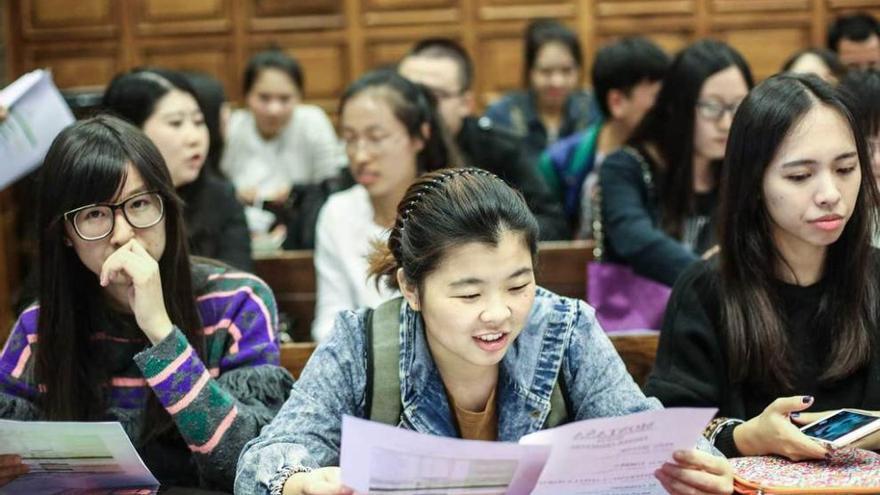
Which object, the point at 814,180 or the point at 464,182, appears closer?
the point at 464,182

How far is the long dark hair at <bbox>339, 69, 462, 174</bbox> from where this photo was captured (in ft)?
12.1

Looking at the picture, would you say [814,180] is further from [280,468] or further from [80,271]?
[80,271]

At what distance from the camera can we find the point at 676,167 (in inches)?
141

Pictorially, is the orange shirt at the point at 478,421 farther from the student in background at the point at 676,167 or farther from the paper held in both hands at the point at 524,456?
the student in background at the point at 676,167

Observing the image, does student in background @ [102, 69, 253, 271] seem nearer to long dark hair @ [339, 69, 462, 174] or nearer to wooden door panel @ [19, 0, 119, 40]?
long dark hair @ [339, 69, 462, 174]

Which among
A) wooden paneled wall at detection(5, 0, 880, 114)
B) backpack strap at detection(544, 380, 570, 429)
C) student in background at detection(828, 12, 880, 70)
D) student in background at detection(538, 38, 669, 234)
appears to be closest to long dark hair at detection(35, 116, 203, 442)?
backpack strap at detection(544, 380, 570, 429)

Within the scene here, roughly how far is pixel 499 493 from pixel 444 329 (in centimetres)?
33

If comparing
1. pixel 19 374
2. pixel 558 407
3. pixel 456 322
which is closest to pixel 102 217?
pixel 19 374

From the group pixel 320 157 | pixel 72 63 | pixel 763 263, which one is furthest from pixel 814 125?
pixel 72 63

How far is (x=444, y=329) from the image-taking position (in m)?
1.97

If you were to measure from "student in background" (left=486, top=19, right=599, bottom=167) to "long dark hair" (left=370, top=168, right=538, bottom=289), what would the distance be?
12.7 feet

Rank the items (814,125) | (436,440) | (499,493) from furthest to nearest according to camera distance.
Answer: (814,125) → (499,493) → (436,440)

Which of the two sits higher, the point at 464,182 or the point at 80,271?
the point at 464,182

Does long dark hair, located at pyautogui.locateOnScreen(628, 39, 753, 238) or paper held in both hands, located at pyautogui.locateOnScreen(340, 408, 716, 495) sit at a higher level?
long dark hair, located at pyautogui.locateOnScreen(628, 39, 753, 238)
